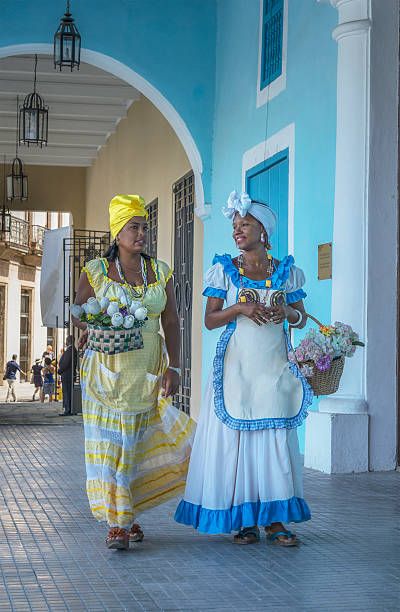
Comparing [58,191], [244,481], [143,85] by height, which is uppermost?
[58,191]

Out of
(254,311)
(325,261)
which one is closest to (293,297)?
(254,311)

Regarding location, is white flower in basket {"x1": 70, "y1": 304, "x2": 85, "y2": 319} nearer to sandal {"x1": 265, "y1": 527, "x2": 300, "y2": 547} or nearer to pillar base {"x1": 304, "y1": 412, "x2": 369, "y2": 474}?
sandal {"x1": 265, "y1": 527, "x2": 300, "y2": 547}

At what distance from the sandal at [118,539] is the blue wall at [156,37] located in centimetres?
762

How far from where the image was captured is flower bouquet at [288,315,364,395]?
17.8ft

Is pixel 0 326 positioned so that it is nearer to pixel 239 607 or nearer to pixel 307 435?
pixel 307 435

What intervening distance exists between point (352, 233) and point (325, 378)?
246cm

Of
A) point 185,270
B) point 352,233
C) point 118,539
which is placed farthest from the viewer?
point 185,270

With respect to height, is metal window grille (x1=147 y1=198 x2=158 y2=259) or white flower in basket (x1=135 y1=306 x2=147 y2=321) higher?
metal window grille (x1=147 y1=198 x2=158 y2=259)

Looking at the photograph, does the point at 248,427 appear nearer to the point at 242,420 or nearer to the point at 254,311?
the point at 242,420

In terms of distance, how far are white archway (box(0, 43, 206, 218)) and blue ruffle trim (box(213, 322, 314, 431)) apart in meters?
7.07

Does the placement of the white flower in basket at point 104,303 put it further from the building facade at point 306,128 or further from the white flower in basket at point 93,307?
the building facade at point 306,128

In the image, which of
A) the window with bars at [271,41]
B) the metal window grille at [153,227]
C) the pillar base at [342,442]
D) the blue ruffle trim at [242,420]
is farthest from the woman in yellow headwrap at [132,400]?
the metal window grille at [153,227]

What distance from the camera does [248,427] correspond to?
17.0 ft

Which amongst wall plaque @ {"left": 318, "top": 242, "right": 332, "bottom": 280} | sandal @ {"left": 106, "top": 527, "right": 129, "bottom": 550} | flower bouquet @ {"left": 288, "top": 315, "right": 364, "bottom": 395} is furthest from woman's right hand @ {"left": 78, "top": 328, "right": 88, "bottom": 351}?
wall plaque @ {"left": 318, "top": 242, "right": 332, "bottom": 280}
